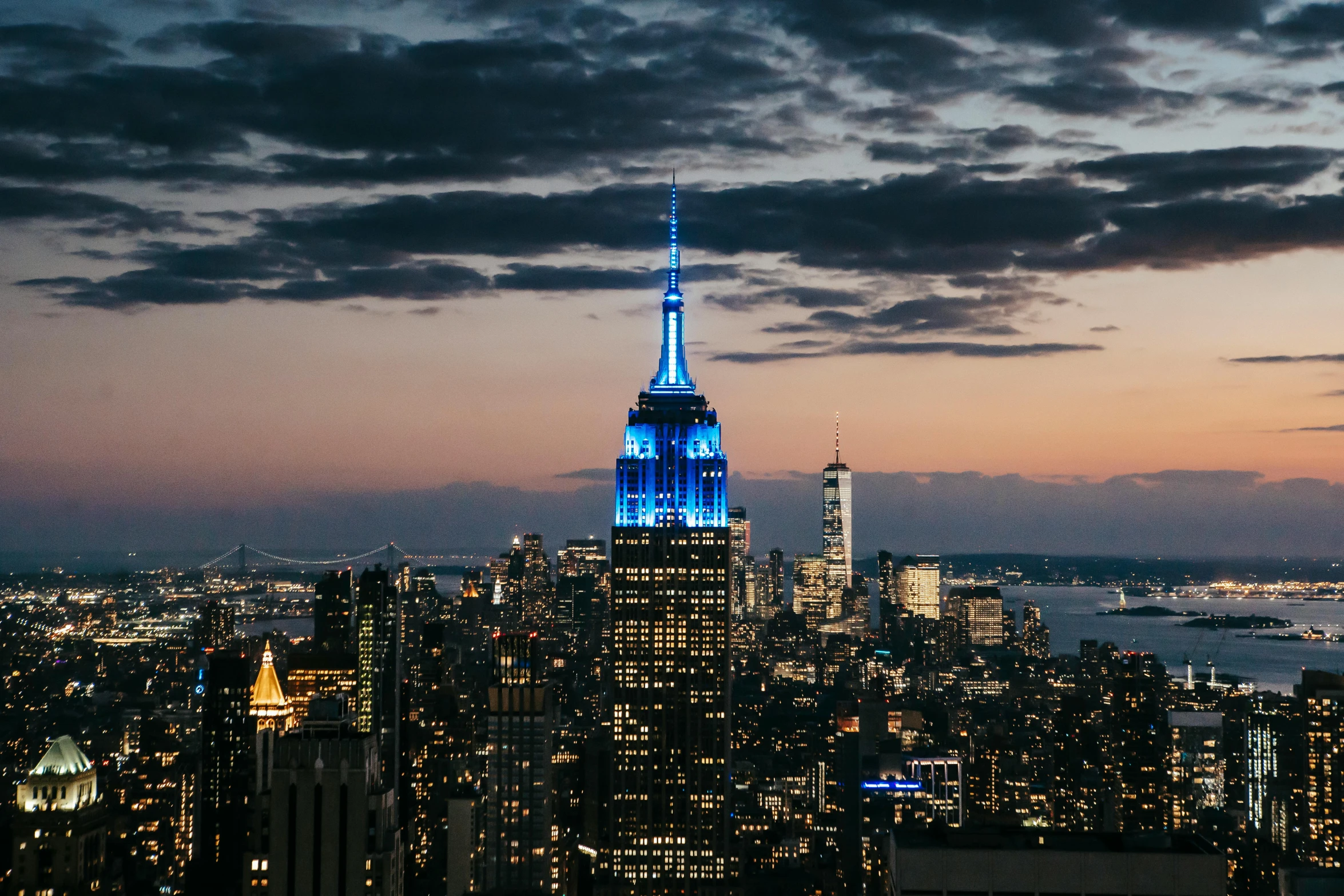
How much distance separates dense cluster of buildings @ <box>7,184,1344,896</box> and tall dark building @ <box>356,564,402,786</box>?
0.22m

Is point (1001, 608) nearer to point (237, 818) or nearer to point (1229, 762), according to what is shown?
point (1229, 762)

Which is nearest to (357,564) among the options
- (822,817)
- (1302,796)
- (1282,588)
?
(822,817)

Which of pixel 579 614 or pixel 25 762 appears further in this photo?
pixel 579 614

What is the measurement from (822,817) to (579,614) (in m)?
44.1

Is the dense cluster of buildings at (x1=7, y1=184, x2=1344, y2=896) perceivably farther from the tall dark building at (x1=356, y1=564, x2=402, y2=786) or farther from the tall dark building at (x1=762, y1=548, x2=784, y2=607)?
the tall dark building at (x1=762, y1=548, x2=784, y2=607)

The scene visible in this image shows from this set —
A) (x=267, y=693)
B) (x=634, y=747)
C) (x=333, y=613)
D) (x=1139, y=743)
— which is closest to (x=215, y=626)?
(x=333, y=613)

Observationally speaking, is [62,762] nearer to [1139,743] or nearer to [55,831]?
[55,831]

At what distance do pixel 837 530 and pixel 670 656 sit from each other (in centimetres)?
10310

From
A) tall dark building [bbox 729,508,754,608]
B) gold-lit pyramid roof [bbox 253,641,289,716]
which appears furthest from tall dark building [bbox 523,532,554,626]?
gold-lit pyramid roof [bbox 253,641,289,716]

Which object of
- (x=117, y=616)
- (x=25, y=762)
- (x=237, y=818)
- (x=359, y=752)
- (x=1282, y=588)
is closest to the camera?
(x=359, y=752)

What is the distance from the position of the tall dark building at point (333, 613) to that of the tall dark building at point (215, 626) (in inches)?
202

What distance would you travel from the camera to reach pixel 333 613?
93.1 meters

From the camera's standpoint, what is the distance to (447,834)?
2532 inches

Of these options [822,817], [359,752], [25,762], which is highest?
[359,752]
